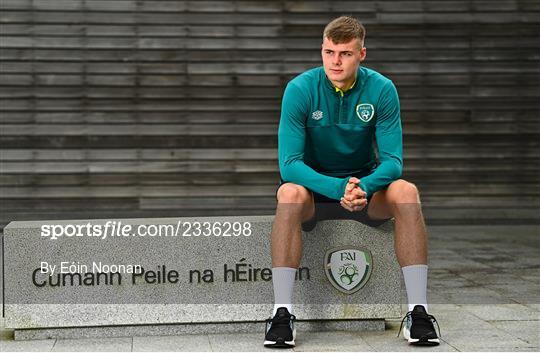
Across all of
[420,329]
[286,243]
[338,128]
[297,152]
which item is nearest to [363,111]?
[338,128]

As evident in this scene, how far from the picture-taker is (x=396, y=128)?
228 inches

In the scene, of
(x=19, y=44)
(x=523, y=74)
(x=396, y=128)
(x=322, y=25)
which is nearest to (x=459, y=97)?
(x=523, y=74)

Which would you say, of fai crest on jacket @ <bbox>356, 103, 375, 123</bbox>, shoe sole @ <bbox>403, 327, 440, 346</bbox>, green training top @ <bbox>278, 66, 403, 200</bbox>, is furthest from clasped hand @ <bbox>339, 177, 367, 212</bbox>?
shoe sole @ <bbox>403, 327, 440, 346</bbox>

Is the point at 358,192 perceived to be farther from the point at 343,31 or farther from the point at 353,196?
the point at 343,31

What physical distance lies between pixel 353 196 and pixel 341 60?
2.48 ft

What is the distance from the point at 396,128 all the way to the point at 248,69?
7.04m

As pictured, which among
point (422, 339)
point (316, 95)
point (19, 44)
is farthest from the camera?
point (19, 44)

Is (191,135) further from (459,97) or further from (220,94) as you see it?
(459,97)

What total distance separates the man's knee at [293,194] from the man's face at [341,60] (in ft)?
2.05

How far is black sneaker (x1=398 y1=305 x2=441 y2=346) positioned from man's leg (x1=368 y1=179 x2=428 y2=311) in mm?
64

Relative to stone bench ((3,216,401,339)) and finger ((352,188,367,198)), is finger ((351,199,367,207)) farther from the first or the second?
stone bench ((3,216,401,339))

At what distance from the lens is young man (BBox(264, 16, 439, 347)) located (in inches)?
216

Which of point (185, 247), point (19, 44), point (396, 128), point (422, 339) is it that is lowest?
point (422, 339)

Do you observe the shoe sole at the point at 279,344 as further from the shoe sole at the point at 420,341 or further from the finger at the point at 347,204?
the finger at the point at 347,204
